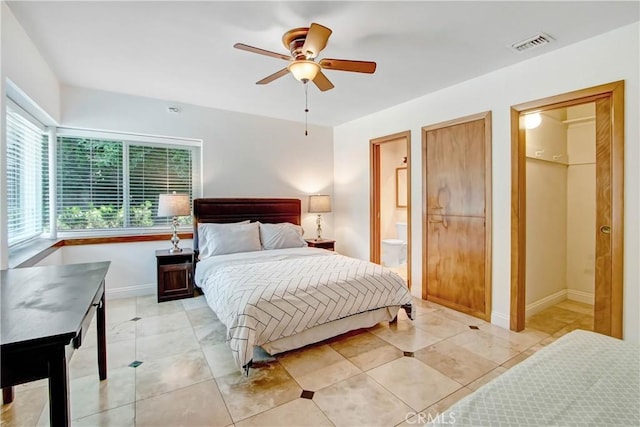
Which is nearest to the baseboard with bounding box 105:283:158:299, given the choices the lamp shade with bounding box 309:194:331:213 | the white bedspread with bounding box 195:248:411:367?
the white bedspread with bounding box 195:248:411:367

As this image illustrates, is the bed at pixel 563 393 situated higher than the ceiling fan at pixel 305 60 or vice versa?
the ceiling fan at pixel 305 60

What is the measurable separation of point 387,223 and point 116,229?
4502 millimetres


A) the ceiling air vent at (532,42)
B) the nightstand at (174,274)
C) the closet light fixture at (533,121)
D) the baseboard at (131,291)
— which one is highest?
the ceiling air vent at (532,42)

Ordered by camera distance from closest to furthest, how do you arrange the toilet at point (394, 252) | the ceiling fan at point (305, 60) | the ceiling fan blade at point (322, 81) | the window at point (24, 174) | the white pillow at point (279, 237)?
the ceiling fan at point (305, 60)
the ceiling fan blade at point (322, 81)
the window at point (24, 174)
the white pillow at point (279, 237)
the toilet at point (394, 252)

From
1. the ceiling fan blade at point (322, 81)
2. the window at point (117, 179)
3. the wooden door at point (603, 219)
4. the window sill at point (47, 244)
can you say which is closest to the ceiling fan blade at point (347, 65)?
the ceiling fan blade at point (322, 81)

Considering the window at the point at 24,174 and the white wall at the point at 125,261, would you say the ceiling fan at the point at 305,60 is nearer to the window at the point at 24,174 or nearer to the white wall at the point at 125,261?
the window at the point at 24,174

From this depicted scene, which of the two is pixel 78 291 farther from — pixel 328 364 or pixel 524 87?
pixel 524 87

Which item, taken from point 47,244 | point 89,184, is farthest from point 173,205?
point 47,244

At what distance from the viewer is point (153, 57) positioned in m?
2.82

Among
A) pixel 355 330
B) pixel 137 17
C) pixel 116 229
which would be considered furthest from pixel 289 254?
pixel 137 17

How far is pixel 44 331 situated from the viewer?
3.30 feet

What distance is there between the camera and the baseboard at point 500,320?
307 centimetres

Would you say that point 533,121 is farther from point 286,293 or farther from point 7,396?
point 7,396

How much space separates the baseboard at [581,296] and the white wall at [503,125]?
154 centimetres
